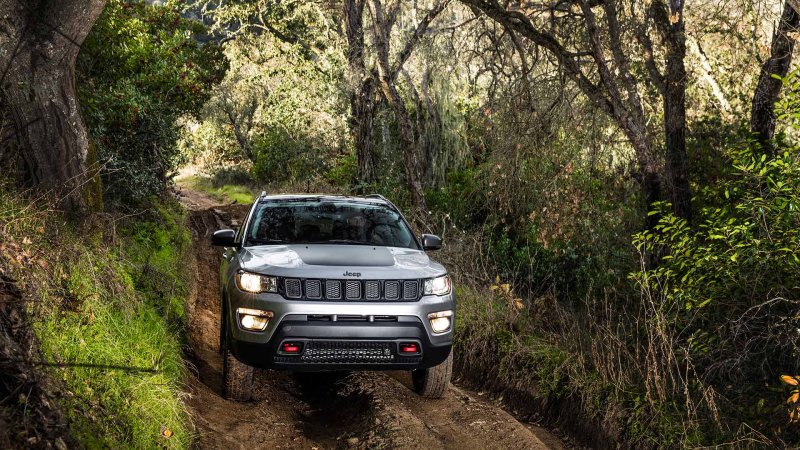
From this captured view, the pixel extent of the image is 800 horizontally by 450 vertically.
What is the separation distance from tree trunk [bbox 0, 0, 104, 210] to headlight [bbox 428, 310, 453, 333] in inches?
143

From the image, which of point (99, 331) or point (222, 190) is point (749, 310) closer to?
point (99, 331)

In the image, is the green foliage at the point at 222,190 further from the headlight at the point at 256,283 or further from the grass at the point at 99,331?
the headlight at the point at 256,283

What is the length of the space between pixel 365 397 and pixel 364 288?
1317 millimetres

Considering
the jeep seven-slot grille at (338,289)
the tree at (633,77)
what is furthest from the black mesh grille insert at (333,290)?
the tree at (633,77)

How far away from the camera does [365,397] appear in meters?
6.88

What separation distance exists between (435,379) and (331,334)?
1.39 meters

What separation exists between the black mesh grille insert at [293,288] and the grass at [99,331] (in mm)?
1106

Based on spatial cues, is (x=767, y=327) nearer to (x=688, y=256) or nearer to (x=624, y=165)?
(x=688, y=256)

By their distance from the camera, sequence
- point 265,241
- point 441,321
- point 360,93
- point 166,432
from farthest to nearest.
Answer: point 360,93 < point 265,241 < point 441,321 < point 166,432

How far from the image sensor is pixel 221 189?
33.1 metres

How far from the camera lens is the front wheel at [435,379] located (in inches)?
269

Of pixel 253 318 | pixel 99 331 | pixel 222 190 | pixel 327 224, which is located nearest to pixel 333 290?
pixel 253 318

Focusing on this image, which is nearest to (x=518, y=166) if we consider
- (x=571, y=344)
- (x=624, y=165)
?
(x=624, y=165)

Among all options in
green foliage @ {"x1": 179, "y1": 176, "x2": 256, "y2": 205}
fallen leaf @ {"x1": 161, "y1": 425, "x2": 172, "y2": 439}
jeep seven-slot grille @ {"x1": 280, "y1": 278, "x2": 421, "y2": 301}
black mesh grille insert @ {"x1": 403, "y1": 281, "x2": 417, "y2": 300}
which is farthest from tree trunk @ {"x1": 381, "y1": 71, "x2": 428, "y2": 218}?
green foliage @ {"x1": 179, "y1": 176, "x2": 256, "y2": 205}
